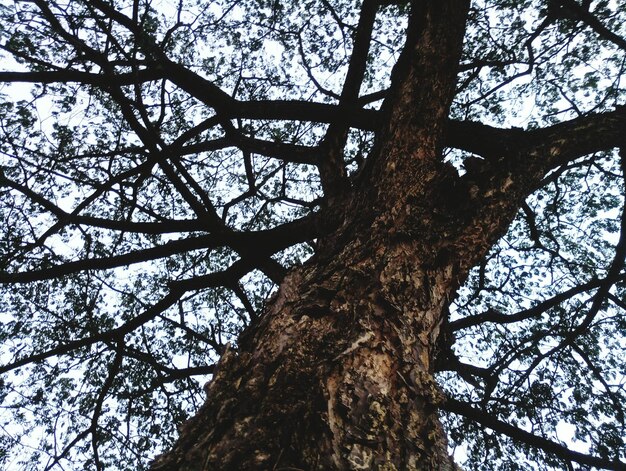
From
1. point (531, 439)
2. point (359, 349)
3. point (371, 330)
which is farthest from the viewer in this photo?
point (531, 439)

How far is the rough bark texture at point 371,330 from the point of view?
1.10m

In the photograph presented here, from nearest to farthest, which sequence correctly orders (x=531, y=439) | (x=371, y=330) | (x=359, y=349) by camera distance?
1. (x=359, y=349)
2. (x=371, y=330)
3. (x=531, y=439)

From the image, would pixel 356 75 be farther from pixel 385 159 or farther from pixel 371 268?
pixel 371 268

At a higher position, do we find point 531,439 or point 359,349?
point 359,349

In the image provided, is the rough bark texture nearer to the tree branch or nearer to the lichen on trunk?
the lichen on trunk

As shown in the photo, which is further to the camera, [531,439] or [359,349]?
[531,439]

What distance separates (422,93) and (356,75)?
133 cm

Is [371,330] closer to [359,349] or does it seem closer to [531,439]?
[359,349]

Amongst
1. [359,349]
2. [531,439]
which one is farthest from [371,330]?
[531,439]

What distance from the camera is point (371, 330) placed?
60.4 inches

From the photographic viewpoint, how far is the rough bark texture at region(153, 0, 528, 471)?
1.10m

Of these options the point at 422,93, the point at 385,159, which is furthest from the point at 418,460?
the point at 422,93

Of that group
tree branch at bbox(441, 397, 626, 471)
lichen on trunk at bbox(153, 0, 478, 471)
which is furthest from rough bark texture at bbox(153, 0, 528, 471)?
tree branch at bbox(441, 397, 626, 471)

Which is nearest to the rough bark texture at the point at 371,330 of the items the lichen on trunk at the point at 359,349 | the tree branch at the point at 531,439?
the lichen on trunk at the point at 359,349
